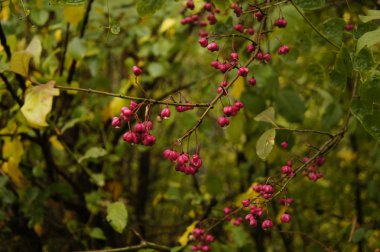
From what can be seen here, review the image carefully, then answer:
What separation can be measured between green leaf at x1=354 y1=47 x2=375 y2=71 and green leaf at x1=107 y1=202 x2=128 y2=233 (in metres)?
0.83

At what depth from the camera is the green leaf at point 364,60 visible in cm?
92

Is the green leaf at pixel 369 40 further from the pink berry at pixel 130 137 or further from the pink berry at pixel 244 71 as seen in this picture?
the pink berry at pixel 130 137

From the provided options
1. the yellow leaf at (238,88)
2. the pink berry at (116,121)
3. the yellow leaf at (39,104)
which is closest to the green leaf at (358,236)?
the yellow leaf at (238,88)

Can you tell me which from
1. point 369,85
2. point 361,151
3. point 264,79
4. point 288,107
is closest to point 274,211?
point 288,107

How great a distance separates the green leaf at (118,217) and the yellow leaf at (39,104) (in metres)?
0.60

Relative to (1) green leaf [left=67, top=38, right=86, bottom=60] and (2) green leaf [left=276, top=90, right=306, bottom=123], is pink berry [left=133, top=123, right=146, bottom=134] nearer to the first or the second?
(1) green leaf [left=67, top=38, right=86, bottom=60]

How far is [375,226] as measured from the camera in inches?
63.9

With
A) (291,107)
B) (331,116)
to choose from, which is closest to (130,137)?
(291,107)

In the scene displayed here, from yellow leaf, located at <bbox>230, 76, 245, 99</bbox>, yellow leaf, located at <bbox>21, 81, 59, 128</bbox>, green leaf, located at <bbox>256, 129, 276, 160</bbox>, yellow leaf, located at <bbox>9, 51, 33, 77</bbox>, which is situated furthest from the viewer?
yellow leaf, located at <bbox>230, 76, 245, 99</bbox>

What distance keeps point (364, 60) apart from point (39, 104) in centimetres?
66

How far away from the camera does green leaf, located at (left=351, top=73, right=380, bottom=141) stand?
90 cm

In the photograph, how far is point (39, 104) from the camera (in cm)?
89

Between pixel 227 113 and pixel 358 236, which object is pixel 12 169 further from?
pixel 358 236

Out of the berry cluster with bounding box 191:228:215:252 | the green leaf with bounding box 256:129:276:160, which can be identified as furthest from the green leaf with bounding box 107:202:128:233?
the green leaf with bounding box 256:129:276:160
